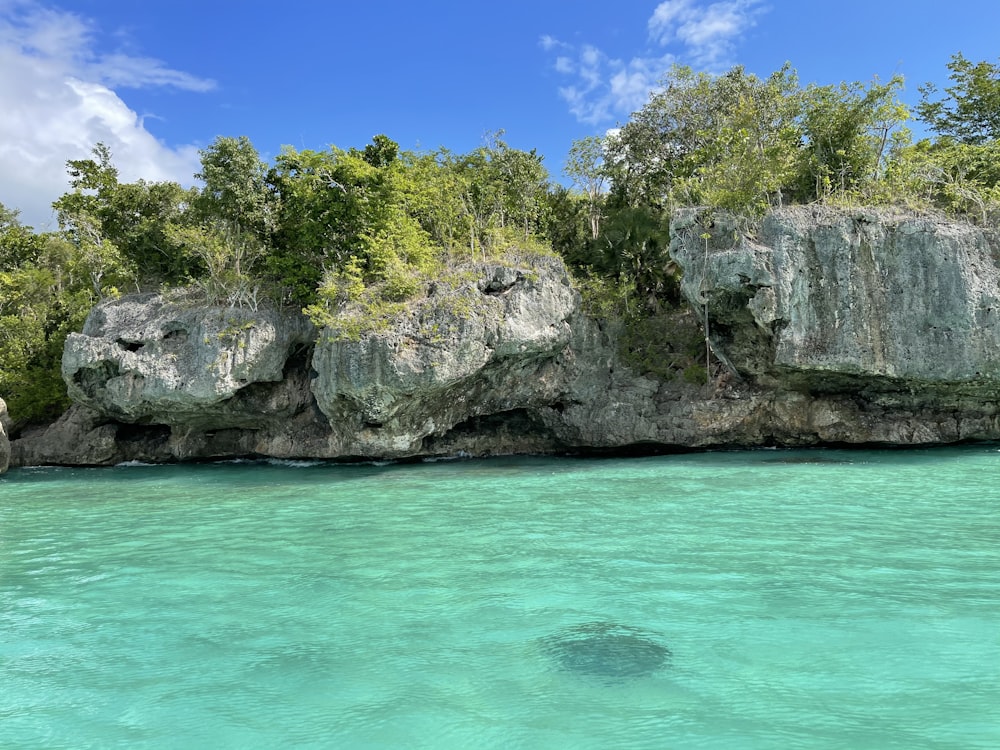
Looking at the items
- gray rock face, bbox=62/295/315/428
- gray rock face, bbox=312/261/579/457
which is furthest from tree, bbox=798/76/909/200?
gray rock face, bbox=62/295/315/428

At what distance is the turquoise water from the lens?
3.93m

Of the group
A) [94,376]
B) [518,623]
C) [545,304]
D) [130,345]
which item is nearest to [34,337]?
[94,376]

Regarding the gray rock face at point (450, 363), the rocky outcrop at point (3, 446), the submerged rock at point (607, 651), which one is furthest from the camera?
the rocky outcrop at point (3, 446)

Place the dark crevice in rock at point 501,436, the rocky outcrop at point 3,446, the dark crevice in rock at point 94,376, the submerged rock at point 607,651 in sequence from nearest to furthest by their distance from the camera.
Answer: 1. the submerged rock at point 607,651
2. the rocky outcrop at point 3,446
3. the dark crevice in rock at point 94,376
4. the dark crevice in rock at point 501,436

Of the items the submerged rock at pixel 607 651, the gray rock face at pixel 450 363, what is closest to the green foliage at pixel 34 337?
the gray rock face at pixel 450 363

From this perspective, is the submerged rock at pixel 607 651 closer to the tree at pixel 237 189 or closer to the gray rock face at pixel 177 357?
the gray rock face at pixel 177 357

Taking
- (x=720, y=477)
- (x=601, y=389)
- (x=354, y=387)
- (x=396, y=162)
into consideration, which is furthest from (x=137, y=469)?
(x=720, y=477)

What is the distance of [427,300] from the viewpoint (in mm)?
16312

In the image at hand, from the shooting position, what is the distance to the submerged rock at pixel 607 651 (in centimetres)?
454

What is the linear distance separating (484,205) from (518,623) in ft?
55.5

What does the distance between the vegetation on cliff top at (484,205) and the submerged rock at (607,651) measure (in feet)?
38.6

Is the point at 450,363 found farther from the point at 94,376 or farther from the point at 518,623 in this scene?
the point at 518,623

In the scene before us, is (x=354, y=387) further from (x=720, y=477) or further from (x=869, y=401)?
(x=869, y=401)

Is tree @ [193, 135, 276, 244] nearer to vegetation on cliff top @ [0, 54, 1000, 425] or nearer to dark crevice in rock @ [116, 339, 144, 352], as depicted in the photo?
vegetation on cliff top @ [0, 54, 1000, 425]
